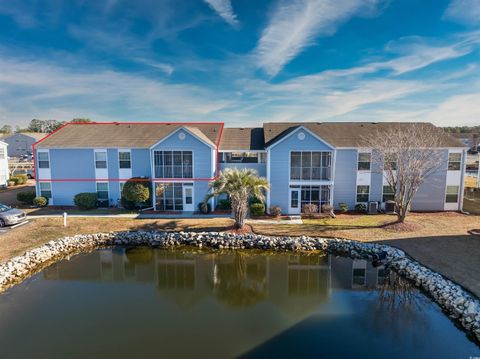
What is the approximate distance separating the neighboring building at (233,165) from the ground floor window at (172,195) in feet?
0.26

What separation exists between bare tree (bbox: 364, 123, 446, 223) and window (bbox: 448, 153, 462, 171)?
621 millimetres

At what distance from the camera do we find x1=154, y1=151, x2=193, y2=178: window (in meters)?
24.6

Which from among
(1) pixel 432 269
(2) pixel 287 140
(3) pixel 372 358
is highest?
(2) pixel 287 140

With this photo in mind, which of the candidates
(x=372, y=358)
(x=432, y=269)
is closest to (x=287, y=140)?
(x=432, y=269)

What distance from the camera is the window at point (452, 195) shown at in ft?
82.6

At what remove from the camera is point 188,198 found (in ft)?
82.6

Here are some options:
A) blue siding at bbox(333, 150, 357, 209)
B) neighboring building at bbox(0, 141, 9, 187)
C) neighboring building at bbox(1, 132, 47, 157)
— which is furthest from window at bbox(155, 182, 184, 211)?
neighboring building at bbox(1, 132, 47, 157)

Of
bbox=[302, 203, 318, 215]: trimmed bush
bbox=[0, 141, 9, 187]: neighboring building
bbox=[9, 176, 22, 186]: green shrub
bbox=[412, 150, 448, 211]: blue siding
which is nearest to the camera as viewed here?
bbox=[302, 203, 318, 215]: trimmed bush

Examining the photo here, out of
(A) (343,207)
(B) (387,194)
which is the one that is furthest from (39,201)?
(B) (387,194)

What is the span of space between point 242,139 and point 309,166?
6.76 m

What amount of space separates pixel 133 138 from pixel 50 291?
16387mm

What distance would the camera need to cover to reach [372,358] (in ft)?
30.1

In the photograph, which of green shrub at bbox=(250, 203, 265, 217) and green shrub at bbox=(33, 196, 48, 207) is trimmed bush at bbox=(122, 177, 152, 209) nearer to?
green shrub at bbox=(33, 196, 48, 207)

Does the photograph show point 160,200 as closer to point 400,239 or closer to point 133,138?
point 133,138
